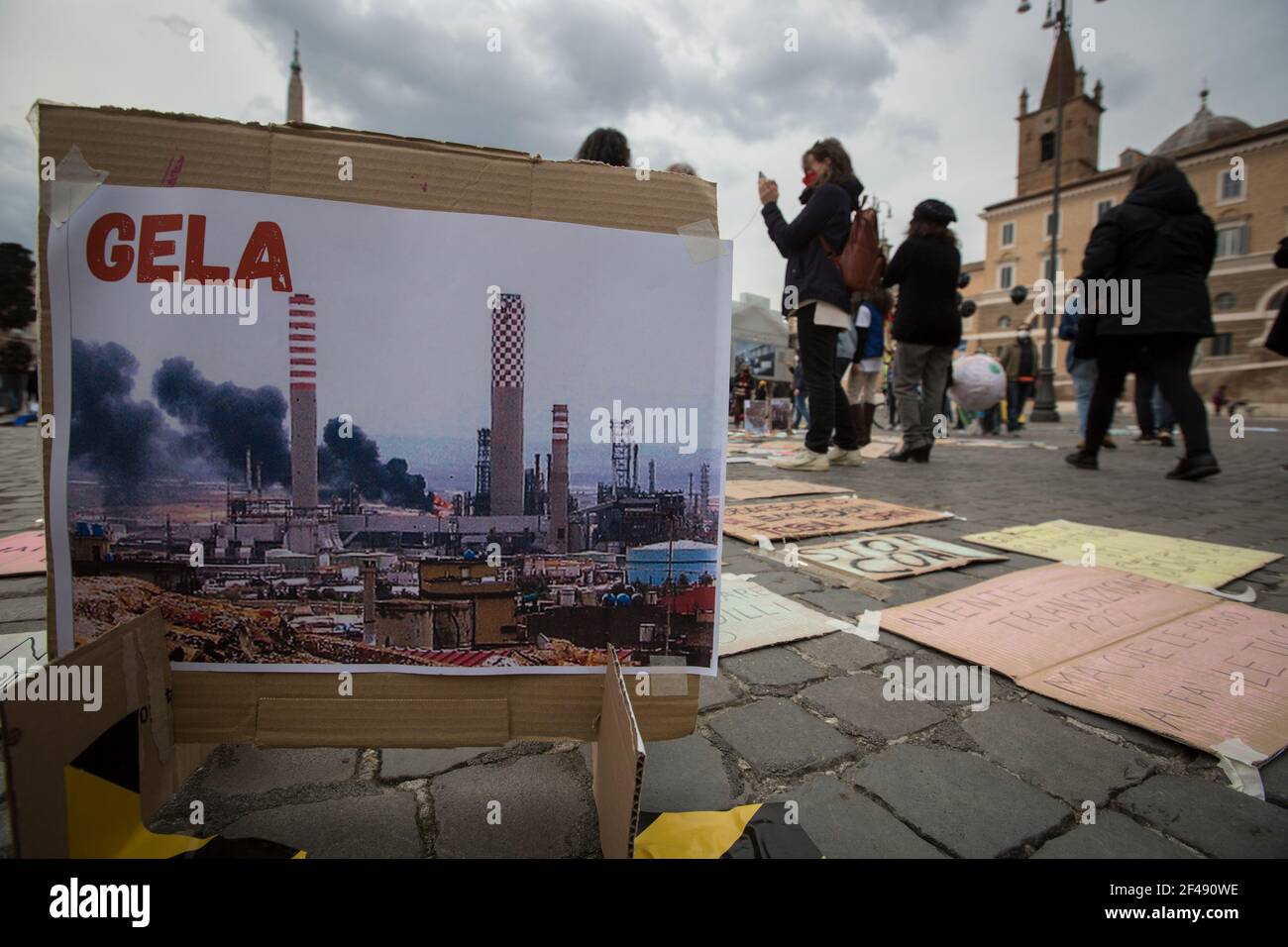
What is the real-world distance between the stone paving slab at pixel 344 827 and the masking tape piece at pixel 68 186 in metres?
0.89

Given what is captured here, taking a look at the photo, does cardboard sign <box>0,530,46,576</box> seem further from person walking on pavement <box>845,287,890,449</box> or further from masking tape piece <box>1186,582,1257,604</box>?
person walking on pavement <box>845,287,890,449</box>

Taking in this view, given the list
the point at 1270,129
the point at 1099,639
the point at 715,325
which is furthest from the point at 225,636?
the point at 1270,129

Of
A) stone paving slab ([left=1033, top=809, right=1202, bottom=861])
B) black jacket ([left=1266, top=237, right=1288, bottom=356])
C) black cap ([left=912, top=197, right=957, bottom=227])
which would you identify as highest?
black cap ([left=912, top=197, right=957, bottom=227])

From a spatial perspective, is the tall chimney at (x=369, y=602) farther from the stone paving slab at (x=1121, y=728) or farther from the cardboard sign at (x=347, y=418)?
the stone paving slab at (x=1121, y=728)

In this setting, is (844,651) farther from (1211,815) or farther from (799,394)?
(799,394)

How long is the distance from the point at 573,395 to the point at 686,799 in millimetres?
682

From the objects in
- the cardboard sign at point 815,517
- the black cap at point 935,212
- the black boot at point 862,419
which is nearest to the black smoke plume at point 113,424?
the cardboard sign at point 815,517

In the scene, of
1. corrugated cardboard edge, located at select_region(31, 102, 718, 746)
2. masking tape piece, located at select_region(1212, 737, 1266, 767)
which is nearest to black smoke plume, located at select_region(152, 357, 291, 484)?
corrugated cardboard edge, located at select_region(31, 102, 718, 746)

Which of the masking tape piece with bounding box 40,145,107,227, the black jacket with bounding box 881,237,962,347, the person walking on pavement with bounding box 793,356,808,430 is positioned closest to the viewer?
the masking tape piece with bounding box 40,145,107,227

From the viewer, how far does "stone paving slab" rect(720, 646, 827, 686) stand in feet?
5.16

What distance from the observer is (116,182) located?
3.02 feet

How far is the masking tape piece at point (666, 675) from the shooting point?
42.3 inches

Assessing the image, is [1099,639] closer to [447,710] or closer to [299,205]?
[447,710]

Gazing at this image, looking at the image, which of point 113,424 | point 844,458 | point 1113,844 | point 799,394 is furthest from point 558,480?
point 799,394
